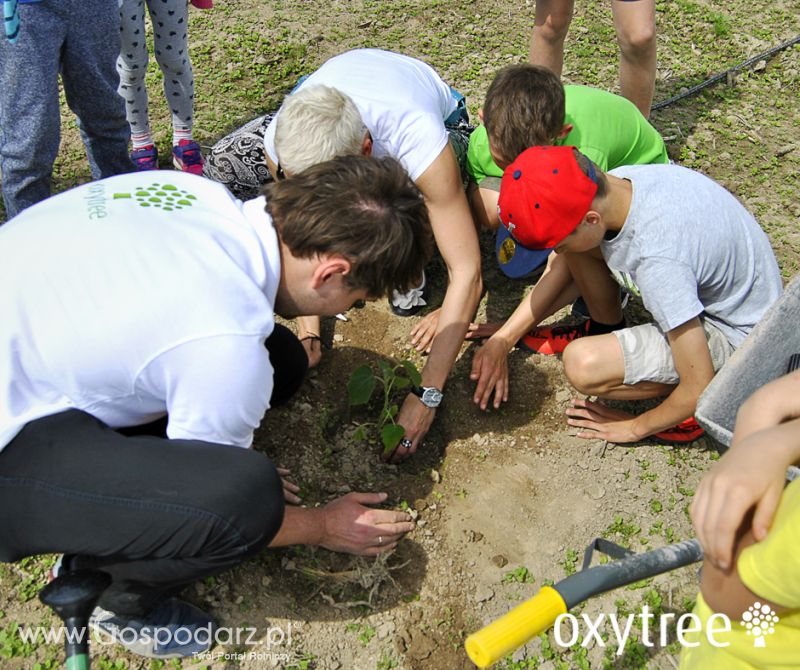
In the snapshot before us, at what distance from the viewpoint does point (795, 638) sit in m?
1.33

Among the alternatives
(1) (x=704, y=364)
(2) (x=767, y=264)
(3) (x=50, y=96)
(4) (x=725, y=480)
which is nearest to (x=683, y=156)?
(2) (x=767, y=264)

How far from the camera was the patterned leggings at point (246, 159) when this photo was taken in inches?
126

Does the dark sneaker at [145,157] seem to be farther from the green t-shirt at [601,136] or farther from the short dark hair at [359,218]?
the short dark hair at [359,218]

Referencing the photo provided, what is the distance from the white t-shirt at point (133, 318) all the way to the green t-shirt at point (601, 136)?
139 centimetres

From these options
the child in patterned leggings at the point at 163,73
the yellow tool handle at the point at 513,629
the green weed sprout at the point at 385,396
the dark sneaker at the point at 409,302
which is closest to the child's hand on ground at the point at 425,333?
the dark sneaker at the point at 409,302

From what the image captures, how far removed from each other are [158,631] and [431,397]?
1082 millimetres

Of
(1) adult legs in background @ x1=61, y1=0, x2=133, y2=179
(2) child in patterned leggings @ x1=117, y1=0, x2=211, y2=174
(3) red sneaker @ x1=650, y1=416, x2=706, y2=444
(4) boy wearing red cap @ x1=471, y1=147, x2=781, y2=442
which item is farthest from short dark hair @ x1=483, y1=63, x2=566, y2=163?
(2) child in patterned leggings @ x1=117, y1=0, x2=211, y2=174

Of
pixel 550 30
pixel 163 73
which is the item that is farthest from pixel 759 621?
pixel 163 73

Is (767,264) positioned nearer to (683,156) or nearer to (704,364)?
(704,364)

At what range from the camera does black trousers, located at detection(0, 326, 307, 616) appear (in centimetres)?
175

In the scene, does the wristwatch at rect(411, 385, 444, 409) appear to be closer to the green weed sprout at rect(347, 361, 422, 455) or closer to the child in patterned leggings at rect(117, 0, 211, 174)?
the green weed sprout at rect(347, 361, 422, 455)

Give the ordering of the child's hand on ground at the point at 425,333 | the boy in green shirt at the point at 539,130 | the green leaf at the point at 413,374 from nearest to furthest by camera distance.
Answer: the boy in green shirt at the point at 539,130
the green leaf at the point at 413,374
the child's hand on ground at the point at 425,333

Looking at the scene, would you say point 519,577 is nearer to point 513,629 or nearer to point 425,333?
point 425,333

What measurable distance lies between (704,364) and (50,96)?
7.53 feet
